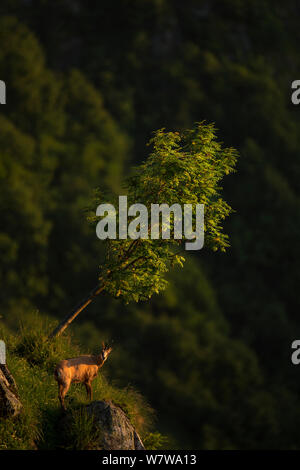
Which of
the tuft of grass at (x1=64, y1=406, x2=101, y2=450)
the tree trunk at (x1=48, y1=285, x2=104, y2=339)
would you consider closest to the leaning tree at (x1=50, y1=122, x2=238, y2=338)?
the tree trunk at (x1=48, y1=285, x2=104, y2=339)

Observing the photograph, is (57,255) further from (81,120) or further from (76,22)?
(76,22)

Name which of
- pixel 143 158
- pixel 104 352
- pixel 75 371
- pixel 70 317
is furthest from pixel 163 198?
pixel 143 158

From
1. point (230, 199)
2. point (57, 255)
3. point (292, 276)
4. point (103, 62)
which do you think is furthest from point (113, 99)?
point (292, 276)

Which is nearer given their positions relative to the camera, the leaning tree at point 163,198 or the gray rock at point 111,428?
the gray rock at point 111,428

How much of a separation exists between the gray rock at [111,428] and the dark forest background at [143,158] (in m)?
38.7

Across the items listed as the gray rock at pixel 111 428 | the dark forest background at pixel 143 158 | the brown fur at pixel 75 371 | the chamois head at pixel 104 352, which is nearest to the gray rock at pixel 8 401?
the brown fur at pixel 75 371

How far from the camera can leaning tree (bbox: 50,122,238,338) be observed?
447 inches

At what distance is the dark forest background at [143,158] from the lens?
63.5 m

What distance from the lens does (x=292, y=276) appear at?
82.1 m

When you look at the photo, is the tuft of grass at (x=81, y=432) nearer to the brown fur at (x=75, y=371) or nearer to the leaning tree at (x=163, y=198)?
the brown fur at (x=75, y=371)

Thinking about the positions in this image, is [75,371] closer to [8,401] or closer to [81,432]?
[81,432]
